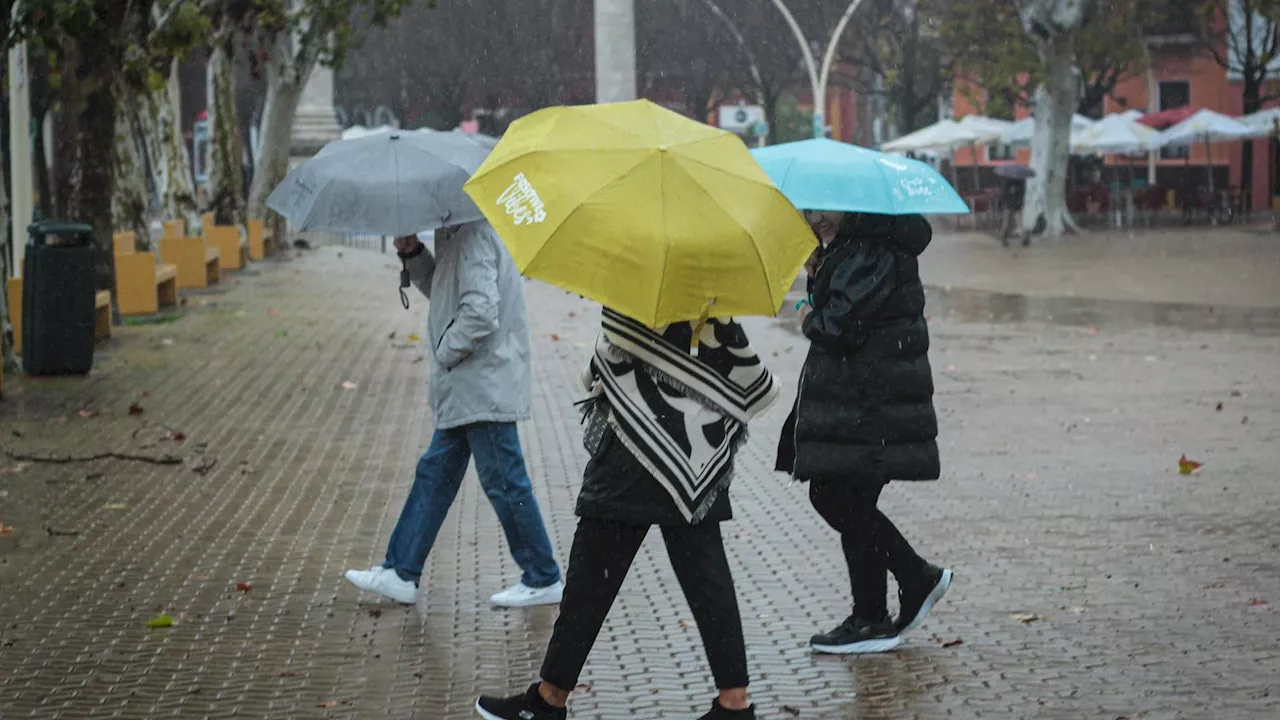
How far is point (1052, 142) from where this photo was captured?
123 ft

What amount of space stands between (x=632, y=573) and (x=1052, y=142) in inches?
1248

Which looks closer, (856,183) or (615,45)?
(856,183)

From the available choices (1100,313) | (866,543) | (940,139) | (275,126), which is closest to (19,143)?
(1100,313)

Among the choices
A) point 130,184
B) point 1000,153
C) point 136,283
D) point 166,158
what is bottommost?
point 136,283

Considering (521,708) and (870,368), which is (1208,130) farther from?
(521,708)

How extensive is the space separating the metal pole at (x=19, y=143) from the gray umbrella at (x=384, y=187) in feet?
42.1

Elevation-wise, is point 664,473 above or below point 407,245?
below

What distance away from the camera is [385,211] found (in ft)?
21.0

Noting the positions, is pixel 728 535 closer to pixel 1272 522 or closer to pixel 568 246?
pixel 1272 522

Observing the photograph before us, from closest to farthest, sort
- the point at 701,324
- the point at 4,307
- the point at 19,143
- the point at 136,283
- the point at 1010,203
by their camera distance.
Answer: the point at 701,324 → the point at 4,307 → the point at 19,143 → the point at 136,283 → the point at 1010,203

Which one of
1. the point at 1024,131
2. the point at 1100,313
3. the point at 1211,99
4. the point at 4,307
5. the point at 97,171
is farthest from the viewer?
the point at 1211,99

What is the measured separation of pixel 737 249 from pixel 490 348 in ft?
7.04

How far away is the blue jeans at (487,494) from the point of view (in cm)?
664

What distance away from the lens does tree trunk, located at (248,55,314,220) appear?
33.4m
